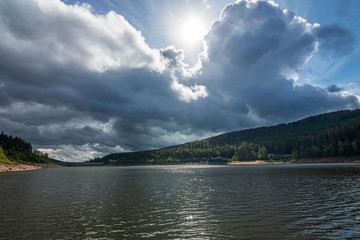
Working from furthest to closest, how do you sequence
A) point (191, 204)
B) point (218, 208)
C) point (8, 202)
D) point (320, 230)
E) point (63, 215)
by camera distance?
point (8, 202) → point (191, 204) → point (218, 208) → point (63, 215) → point (320, 230)

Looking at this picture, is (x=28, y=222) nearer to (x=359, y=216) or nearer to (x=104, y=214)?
(x=104, y=214)

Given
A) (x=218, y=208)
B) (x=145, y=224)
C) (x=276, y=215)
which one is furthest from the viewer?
(x=218, y=208)

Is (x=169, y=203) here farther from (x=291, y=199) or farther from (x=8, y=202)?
(x=8, y=202)

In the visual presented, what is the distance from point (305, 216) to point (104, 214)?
26.4m

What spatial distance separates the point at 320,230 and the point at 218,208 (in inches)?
582

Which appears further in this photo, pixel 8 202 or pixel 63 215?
pixel 8 202

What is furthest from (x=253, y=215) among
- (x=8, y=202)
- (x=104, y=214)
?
(x=8, y=202)

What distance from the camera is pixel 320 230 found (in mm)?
24141

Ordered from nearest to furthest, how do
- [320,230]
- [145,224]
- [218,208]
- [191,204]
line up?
[320,230], [145,224], [218,208], [191,204]

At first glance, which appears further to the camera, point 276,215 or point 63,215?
point 63,215

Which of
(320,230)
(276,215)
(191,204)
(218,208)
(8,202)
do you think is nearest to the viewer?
(320,230)

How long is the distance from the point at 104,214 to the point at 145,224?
8.50 m

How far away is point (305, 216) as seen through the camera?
29.9 m

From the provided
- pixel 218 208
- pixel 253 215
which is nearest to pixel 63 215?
pixel 218 208
